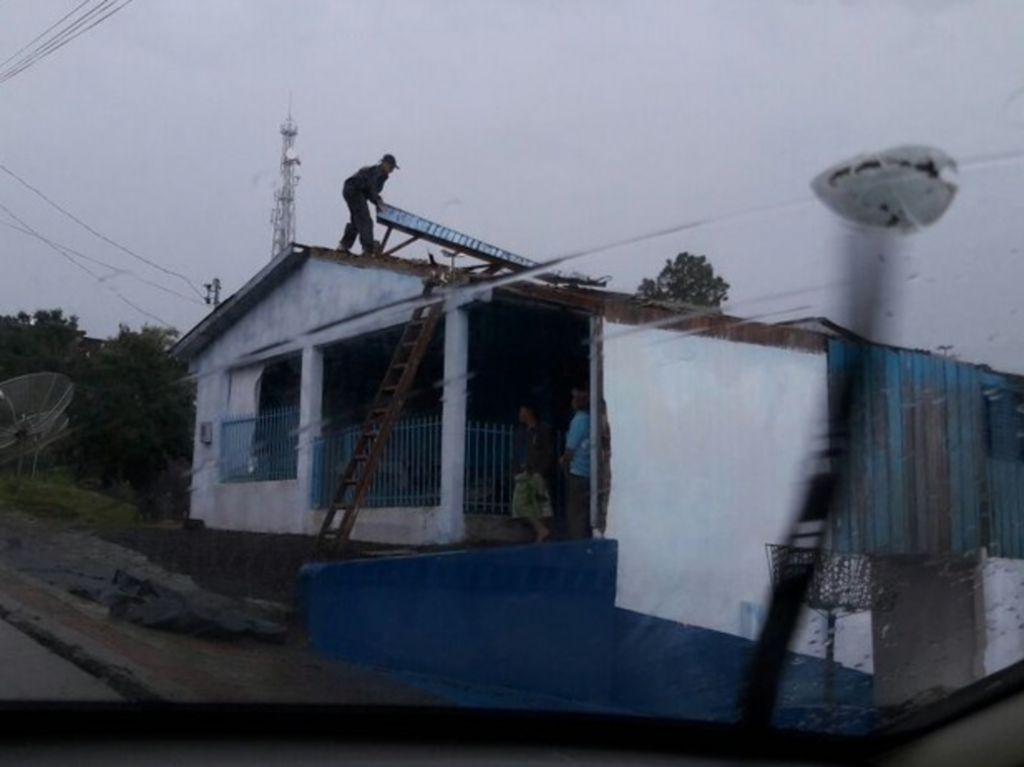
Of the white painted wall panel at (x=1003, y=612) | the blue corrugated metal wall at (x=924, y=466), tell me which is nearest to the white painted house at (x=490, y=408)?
the blue corrugated metal wall at (x=924, y=466)

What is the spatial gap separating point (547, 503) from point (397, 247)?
1.61 m

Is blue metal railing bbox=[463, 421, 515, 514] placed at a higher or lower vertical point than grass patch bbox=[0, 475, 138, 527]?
higher

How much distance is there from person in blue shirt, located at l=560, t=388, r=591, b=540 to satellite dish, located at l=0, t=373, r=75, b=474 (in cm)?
279

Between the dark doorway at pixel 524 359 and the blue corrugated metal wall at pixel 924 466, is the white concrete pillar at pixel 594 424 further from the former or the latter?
the blue corrugated metal wall at pixel 924 466

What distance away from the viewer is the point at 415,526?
25.8ft

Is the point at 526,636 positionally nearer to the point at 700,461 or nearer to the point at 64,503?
the point at 700,461

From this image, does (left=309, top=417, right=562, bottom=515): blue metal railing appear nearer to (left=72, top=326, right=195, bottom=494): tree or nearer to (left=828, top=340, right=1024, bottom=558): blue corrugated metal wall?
(left=72, top=326, right=195, bottom=494): tree

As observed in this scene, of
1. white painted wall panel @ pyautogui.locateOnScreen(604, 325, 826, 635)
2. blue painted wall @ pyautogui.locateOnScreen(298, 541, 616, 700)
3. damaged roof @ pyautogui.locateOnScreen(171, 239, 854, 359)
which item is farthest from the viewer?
blue painted wall @ pyautogui.locateOnScreen(298, 541, 616, 700)

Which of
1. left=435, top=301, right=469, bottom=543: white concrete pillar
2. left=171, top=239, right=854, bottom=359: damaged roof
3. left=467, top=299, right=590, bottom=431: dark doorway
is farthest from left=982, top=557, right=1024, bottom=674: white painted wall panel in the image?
left=435, top=301, right=469, bottom=543: white concrete pillar

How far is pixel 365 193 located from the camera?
6.50 metres

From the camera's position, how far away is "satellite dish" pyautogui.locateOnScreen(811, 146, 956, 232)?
3986 millimetres

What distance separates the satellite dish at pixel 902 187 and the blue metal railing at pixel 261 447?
4.04 metres

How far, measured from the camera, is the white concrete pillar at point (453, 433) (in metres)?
7.28

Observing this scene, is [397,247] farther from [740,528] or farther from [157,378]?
[740,528]
